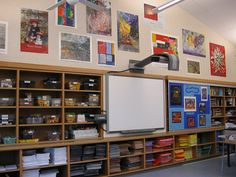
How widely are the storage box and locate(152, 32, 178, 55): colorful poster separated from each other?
8.87ft

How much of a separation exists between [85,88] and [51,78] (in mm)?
722

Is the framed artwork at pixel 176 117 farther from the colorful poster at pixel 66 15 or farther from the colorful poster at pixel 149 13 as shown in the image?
the colorful poster at pixel 66 15

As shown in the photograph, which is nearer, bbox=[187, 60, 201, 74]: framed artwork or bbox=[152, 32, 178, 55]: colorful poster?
bbox=[152, 32, 178, 55]: colorful poster

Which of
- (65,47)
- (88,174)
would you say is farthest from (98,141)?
(65,47)

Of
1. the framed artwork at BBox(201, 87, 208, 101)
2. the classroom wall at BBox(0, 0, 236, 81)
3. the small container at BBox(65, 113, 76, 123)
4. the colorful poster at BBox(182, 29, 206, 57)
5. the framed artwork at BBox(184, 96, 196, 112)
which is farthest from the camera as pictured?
the framed artwork at BBox(201, 87, 208, 101)

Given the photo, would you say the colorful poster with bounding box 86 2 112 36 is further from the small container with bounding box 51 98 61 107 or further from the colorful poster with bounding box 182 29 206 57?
the colorful poster with bounding box 182 29 206 57

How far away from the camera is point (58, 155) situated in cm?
441

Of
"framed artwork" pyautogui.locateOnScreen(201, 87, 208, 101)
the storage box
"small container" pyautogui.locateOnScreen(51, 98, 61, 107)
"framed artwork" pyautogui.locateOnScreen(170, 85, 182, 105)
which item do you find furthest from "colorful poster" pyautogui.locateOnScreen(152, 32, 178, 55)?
"small container" pyautogui.locateOnScreen(51, 98, 61, 107)

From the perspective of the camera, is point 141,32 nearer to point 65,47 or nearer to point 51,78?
point 65,47

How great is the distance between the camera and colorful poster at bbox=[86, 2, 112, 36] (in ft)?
17.4

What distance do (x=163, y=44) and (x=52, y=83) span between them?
3201mm

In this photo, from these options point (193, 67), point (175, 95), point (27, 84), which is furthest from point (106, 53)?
point (193, 67)

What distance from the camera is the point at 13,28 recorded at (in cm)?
442

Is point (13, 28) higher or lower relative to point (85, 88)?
higher
